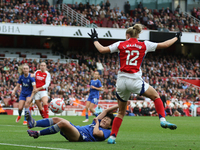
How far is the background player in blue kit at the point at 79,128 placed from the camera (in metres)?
6.40

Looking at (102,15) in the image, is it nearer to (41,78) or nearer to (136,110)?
(136,110)

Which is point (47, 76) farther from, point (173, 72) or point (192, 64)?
point (192, 64)

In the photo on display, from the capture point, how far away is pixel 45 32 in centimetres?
3331

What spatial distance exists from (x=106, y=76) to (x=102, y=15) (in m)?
8.28

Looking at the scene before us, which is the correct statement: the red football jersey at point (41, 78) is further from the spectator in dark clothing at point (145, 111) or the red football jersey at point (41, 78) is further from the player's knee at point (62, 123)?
the spectator in dark clothing at point (145, 111)

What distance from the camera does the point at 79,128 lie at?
22.4ft

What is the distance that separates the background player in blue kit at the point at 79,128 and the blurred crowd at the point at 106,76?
699 inches

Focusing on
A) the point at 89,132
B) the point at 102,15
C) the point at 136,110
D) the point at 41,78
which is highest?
the point at 102,15

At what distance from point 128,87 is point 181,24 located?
35611mm

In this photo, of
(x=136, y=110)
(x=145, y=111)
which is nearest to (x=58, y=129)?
(x=136, y=110)

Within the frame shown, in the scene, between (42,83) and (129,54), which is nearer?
(129,54)

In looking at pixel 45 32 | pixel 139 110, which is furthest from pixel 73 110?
pixel 45 32

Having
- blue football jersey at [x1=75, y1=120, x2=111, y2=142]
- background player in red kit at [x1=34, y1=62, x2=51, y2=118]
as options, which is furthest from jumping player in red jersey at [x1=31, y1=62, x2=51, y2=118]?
blue football jersey at [x1=75, y1=120, x2=111, y2=142]

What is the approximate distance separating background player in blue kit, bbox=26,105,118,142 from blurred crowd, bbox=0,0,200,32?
26.7m
